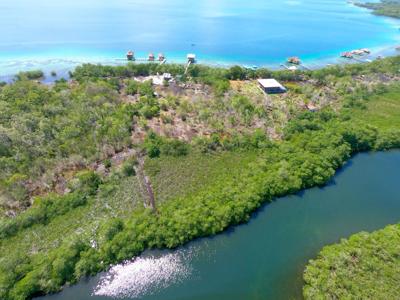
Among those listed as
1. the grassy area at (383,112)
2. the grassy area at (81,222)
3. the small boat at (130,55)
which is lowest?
the grassy area at (81,222)

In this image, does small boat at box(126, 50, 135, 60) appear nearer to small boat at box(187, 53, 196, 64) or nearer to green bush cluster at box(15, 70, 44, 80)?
small boat at box(187, 53, 196, 64)

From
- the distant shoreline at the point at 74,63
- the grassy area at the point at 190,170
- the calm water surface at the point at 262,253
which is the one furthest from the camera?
the distant shoreline at the point at 74,63

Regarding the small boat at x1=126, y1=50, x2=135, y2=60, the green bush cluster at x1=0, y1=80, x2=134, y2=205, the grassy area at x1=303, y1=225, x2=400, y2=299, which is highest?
the small boat at x1=126, y1=50, x2=135, y2=60

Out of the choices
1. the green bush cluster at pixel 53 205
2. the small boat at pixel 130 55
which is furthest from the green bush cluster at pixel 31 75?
the green bush cluster at pixel 53 205

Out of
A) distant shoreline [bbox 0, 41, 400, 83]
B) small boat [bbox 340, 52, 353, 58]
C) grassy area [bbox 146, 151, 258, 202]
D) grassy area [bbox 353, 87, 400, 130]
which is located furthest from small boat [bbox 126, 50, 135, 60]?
small boat [bbox 340, 52, 353, 58]

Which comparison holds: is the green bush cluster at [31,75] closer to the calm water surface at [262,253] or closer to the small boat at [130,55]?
the small boat at [130,55]

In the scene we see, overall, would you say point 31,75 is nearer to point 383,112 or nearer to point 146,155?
point 146,155

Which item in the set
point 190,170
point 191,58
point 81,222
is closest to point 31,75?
→ point 191,58
